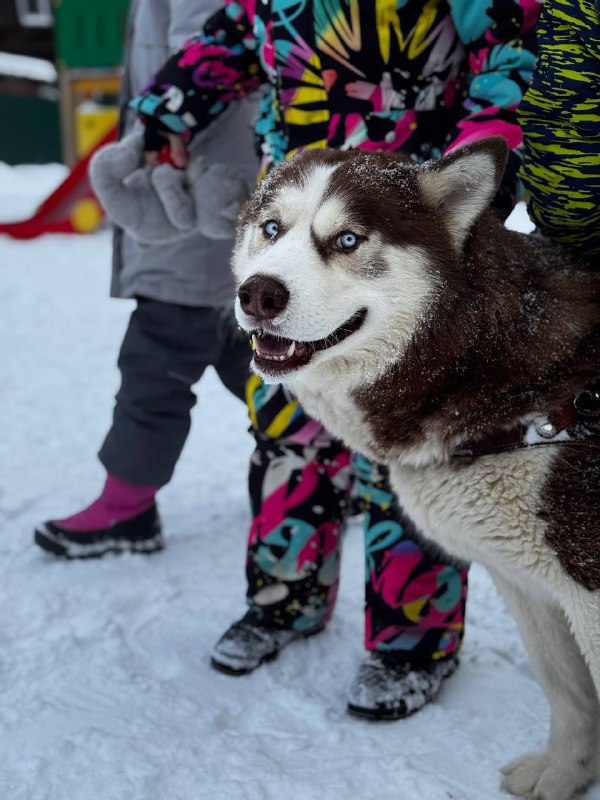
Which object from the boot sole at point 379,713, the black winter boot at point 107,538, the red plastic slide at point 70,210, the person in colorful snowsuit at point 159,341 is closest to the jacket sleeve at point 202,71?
the person in colorful snowsuit at point 159,341

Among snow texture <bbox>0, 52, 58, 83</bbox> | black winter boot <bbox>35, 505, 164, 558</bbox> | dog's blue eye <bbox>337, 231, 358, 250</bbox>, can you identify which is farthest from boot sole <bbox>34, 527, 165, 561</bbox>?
snow texture <bbox>0, 52, 58, 83</bbox>

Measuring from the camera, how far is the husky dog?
159cm

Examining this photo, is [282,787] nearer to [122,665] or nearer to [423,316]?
[122,665]

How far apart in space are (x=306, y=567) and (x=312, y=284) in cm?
105

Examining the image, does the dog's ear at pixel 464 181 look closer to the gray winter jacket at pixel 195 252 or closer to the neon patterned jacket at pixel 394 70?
the neon patterned jacket at pixel 394 70

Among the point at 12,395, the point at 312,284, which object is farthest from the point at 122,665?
the point at 12,395

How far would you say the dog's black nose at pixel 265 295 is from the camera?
1.55 metres

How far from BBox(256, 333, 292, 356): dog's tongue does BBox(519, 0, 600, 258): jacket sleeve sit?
0.64 m

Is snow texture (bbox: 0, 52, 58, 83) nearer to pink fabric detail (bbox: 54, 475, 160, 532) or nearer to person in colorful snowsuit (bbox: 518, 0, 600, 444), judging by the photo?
pink fabric detail (bbox: 54, 475, 160, 532)

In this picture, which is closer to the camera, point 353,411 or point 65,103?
point 353,411

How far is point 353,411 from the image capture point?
1.81 m

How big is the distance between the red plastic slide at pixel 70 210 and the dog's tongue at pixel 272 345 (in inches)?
304

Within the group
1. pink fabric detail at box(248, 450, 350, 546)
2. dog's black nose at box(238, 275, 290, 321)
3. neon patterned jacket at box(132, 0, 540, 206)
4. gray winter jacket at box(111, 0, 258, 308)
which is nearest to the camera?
dog's black nose at box(238, 275, 290, 321)

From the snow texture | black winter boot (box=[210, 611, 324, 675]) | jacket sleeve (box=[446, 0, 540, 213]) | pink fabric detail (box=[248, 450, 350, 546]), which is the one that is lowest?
the snow texture
